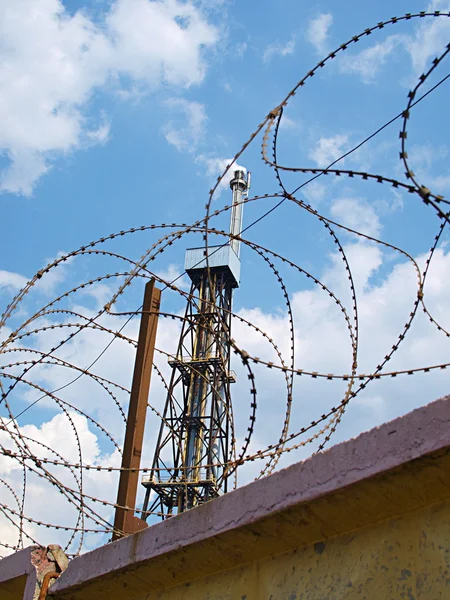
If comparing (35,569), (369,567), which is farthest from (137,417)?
(369,567)

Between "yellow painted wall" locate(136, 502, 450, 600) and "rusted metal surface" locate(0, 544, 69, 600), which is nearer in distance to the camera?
"yellow painted wall" locate(136, 502, 450, 600)

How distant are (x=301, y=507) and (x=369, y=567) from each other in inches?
16.3

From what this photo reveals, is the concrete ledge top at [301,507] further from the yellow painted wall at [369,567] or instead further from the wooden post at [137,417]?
the wooden post at [137,417]

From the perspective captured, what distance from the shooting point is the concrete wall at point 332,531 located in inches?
124

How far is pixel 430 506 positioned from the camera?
10.7ft

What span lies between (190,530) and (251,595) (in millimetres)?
508

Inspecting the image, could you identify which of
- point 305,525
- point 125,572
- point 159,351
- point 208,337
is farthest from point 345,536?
point 208,337

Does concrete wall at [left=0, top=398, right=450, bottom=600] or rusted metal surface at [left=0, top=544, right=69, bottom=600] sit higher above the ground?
rusted metal surface at [left=0, top=544, right=69, bottom=600]

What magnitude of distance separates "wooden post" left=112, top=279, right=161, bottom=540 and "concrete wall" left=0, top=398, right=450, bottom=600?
1695 mm

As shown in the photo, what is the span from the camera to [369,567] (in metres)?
3.34

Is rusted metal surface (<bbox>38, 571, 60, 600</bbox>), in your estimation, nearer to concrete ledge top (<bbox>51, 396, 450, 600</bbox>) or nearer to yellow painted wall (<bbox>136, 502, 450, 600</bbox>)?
concrete ledge top (<bbox>51, 396, 450, 600</bbox>)

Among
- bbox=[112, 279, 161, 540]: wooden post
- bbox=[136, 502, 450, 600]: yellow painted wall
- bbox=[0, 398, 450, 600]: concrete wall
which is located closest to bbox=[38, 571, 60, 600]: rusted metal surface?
bbox=[112, 279, 161, 540]: wooden post

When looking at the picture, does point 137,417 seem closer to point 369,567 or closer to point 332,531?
point 332,531

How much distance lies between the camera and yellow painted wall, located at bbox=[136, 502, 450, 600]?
3.11 meters
